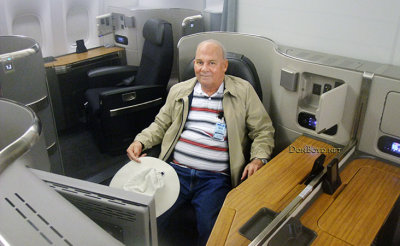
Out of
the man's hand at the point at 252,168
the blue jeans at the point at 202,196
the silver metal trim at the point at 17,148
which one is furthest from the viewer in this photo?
the man's hand at the point at 252,168

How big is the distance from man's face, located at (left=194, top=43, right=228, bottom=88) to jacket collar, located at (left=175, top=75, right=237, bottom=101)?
2.7 inches

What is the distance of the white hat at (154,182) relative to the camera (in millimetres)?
1650

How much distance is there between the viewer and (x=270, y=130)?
2.09 meters

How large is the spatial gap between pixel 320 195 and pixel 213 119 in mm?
796

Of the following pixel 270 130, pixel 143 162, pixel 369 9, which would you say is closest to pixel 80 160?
pixel 143 162

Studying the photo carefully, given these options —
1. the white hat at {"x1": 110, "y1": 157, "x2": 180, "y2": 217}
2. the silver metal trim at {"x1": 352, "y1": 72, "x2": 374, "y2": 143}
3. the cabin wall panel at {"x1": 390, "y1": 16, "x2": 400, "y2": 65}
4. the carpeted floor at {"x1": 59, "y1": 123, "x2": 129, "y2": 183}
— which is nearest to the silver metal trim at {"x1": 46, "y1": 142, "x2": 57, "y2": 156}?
the carpeted floor at {"x1": 59, "y1": 123, "x2": 129, "y2": 183}

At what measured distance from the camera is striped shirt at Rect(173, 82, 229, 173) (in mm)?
2043

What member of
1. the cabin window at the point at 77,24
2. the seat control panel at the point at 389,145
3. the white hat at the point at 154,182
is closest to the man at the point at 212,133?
the white hat at the point at 154,182

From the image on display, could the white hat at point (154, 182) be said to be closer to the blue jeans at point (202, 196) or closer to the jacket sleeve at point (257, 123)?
the blue jeans at point (202, 196)

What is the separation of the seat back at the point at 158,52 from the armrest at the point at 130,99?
0.11 metres

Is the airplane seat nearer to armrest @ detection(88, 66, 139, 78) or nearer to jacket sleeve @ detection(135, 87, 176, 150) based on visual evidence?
armrest @ detection(88, 66, 139, 78)

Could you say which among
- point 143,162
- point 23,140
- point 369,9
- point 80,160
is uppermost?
point 369,9

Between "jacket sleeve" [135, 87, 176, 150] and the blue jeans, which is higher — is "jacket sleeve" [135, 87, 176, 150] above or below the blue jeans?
above

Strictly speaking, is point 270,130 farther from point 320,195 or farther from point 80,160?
point 80,160
